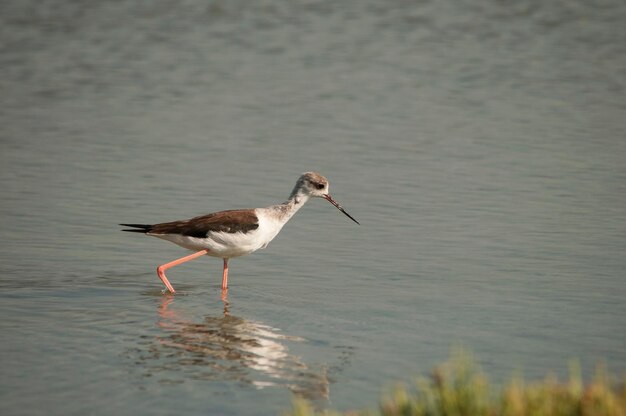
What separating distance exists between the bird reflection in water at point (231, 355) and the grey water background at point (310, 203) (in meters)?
0.03

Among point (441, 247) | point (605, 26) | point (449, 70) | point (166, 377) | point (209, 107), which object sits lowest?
point (166, 377)

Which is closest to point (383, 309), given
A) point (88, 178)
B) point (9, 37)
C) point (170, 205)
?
point (170, 205)

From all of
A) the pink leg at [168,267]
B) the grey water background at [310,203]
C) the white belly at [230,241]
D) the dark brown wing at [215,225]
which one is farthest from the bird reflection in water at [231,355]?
the dark brown wing at [215,225]

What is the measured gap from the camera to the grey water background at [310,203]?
797cm

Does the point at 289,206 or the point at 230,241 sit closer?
the point at 230,241

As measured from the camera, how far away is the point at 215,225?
10.1m

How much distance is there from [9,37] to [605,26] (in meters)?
14.1

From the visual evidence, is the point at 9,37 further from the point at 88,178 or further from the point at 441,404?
the point at 441,404

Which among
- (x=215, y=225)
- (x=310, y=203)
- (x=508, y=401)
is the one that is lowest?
(x=508, y=401)

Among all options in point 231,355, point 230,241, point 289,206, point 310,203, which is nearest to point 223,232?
point 230,241

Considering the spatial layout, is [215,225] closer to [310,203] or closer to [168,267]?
[168,267]

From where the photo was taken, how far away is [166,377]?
24.5ft

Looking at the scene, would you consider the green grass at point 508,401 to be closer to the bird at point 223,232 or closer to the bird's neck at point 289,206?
the bird at point 223,232

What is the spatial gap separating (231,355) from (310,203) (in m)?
5.66
